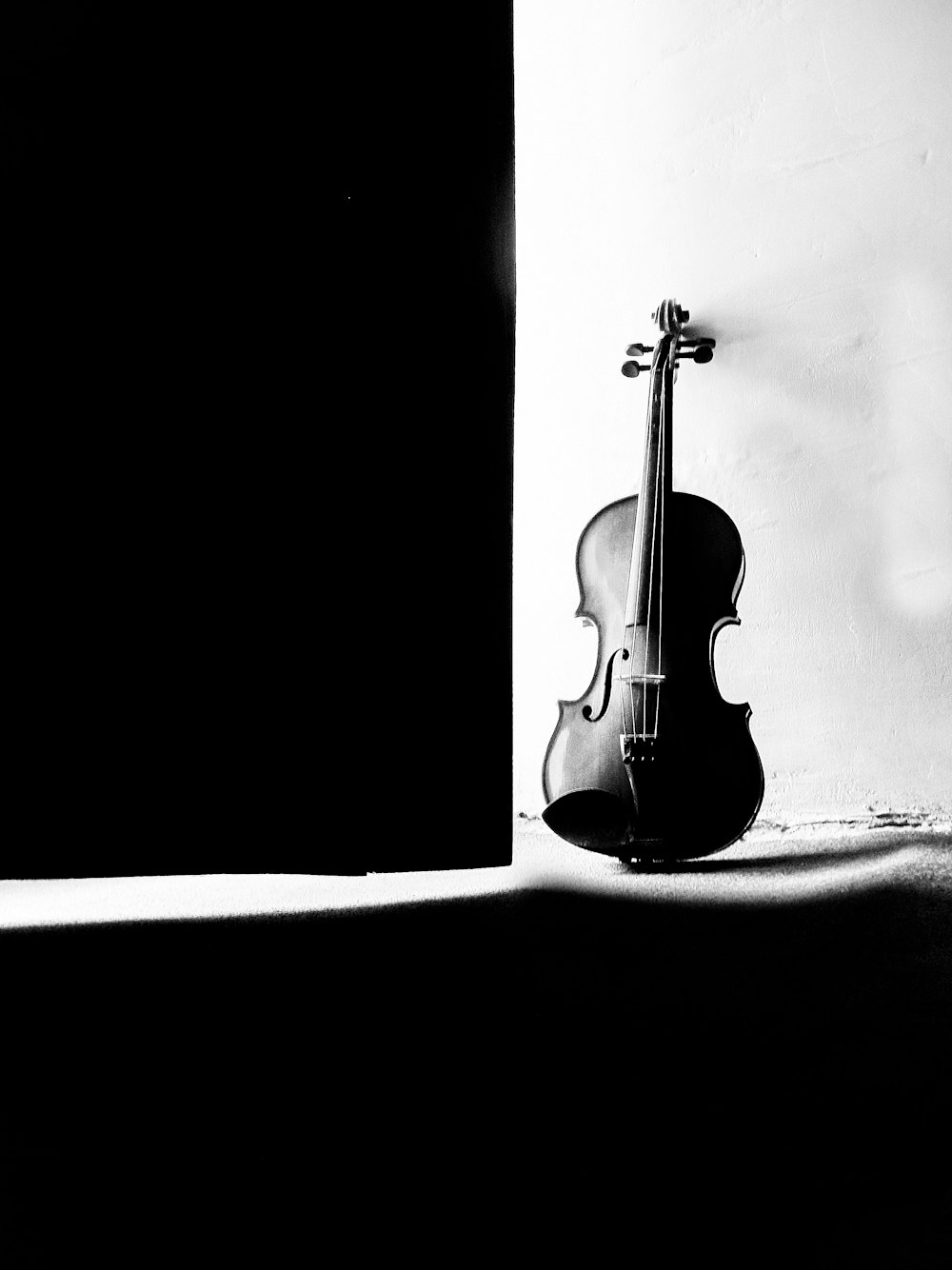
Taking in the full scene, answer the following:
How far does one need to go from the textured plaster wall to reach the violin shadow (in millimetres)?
350

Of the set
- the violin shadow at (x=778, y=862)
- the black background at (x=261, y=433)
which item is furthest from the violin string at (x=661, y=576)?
the black background at (x=261, y=433)

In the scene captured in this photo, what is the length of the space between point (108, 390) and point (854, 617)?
1280mm

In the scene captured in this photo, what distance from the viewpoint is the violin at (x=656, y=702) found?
53.2 inches

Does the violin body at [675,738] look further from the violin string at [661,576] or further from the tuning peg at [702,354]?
the tuning peg at [702,354]

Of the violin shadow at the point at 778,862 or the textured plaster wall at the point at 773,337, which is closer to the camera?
the violin shadow at the point at 778,862

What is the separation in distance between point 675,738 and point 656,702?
0.18 feet

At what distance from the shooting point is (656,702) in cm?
137

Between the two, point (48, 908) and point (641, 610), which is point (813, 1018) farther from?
point (641, 610)

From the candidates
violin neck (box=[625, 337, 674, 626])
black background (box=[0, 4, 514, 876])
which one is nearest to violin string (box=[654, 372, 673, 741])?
violin neck (box=[625, 337, 674, 626])

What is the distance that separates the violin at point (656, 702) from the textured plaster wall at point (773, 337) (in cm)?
32

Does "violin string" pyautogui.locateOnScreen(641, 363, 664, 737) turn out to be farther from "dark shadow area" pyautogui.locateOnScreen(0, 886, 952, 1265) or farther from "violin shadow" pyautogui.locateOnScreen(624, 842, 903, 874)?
"dark shadow area" pyautogui.locateOnScreen(0, 886, 952, 1265)

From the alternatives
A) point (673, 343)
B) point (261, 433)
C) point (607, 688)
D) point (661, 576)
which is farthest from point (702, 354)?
point (261, 433)

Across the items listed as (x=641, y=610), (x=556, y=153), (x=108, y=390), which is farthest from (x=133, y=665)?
(x=556, y=153)

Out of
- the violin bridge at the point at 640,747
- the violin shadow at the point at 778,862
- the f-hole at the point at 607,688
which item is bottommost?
the violin shadow at the point at 778,862
